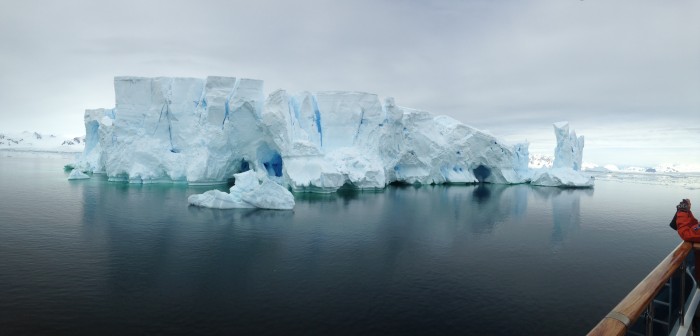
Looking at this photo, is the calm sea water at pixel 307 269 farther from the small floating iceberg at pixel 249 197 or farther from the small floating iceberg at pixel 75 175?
the small floating iceberg at pixel 75 175

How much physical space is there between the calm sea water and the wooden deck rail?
4641 mm

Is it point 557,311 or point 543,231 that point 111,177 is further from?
point 557,311

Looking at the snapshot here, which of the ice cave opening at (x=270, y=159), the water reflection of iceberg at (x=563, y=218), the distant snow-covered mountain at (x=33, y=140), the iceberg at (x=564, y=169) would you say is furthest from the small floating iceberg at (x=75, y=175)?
the distant snow-covered mountain at (x=33, y=140)

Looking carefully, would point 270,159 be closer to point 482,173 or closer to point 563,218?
point 563,218

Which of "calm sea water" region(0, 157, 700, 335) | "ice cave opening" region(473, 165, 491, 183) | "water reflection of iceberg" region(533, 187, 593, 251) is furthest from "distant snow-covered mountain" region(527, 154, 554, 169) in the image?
"calm sea water" region(0, 157, 700, 335)

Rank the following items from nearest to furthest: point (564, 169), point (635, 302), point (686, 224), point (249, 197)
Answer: point (635, 302) < point (686, 224) < point (249, 197) < point (564, 169)

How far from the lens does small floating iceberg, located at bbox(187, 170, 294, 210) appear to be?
16625 mm

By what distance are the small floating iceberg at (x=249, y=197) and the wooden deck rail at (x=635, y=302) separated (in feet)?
50.0

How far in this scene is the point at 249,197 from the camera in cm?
1686

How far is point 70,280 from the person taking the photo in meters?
7.64

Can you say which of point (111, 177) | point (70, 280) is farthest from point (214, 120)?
point (70, 280)

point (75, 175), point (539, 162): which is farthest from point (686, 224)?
point (539, 162)

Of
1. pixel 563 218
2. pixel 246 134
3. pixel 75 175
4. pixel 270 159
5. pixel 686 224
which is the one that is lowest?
pixel 563 218

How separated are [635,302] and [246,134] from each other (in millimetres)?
24575
